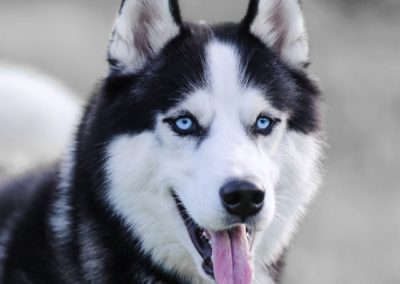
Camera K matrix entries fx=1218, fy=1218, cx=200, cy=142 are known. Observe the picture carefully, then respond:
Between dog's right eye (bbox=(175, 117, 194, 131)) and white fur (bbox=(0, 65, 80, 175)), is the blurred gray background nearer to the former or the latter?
white fur (bbox=(0, 65, 80, 175))

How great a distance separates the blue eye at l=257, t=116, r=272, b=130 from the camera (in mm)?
4430

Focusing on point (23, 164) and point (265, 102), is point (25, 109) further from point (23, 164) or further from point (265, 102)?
point (265, 102)

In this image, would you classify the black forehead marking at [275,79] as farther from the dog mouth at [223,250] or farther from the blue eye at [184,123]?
the dog mouth at [223,250]

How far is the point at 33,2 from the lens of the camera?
44.5 feet

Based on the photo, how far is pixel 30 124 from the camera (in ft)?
18.6

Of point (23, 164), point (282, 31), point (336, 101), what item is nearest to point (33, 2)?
point (336, 101)

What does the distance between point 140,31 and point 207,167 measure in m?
0.71

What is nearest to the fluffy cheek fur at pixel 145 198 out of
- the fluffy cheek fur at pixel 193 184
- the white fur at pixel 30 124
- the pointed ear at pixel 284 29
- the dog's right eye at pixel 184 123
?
the fluffy cheek fur at pixel 193 184

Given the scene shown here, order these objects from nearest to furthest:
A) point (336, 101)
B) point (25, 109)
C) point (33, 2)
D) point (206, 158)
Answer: point (206, 158) → point (25, 109) → point (336, 101) → point (33, 2)

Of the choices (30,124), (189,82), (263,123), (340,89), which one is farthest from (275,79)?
(340,89)

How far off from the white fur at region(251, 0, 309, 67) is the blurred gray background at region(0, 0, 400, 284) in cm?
115

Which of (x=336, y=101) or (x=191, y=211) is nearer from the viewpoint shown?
(x=191, y=211)

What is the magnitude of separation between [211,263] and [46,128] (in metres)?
1.63

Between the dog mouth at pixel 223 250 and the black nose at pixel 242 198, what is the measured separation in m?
0.14
